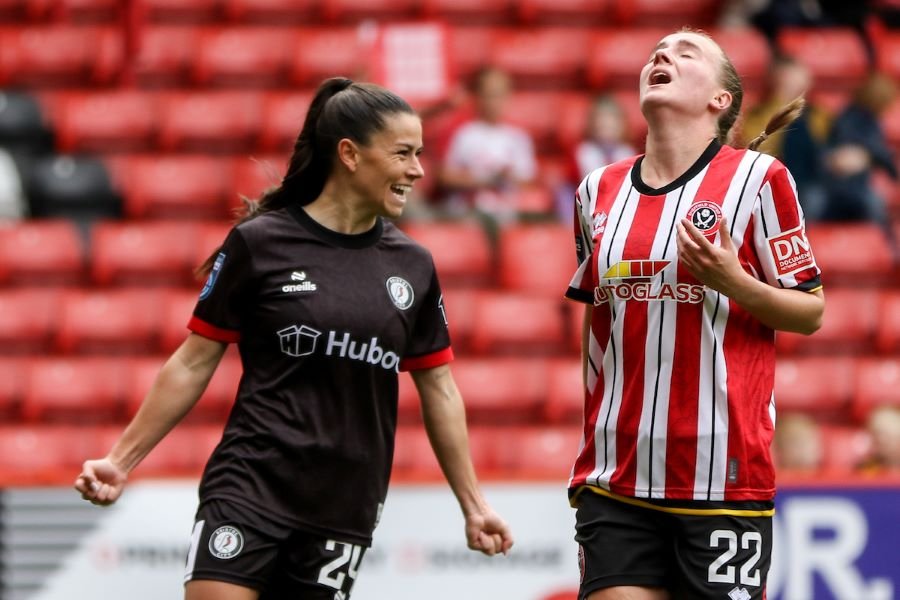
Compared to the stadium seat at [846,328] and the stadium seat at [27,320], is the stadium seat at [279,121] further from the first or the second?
the stadium seat at [846,328]

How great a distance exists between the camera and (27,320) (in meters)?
8.72

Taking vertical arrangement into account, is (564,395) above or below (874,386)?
below

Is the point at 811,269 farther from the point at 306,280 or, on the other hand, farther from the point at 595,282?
the point at 306,280

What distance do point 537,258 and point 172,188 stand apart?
248cm

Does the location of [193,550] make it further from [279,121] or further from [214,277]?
[279,121]

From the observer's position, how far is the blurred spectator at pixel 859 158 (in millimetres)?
9305

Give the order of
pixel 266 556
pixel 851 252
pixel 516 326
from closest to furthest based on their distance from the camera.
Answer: pixel 266 556
pixel 516 326
pixel 851 252

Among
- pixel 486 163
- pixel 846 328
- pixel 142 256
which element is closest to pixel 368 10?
pixel 486 163

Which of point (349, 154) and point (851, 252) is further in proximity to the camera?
point (851, 252)

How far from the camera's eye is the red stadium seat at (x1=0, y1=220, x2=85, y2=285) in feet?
29.9

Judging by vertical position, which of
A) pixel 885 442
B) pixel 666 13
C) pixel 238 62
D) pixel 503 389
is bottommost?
pixel 503 389

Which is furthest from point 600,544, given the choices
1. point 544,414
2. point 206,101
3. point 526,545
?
point 206,101

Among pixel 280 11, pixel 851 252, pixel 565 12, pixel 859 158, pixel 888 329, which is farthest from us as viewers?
pixel 565 12

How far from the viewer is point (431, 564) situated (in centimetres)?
621
